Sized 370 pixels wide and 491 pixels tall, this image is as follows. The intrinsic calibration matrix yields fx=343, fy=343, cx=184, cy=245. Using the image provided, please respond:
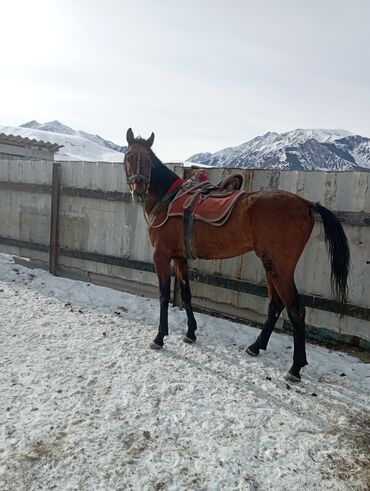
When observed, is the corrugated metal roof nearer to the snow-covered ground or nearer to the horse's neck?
the snow-covered ground

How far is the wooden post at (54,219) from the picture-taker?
22.3 ft

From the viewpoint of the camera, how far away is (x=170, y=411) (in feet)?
9.68

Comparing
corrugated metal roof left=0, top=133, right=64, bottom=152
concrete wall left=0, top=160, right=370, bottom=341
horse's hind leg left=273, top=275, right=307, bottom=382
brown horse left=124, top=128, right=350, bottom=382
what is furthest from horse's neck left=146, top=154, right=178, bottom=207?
corrugated metal roof left=0, top=133, right=64, bottom=152

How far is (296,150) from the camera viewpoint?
105188 millimetres

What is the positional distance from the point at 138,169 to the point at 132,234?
214cm

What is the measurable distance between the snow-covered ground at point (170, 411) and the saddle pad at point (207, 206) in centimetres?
165

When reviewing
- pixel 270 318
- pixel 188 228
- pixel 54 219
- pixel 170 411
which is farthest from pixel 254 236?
pixel 54 219

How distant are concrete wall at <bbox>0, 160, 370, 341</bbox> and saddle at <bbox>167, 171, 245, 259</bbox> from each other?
734 mm

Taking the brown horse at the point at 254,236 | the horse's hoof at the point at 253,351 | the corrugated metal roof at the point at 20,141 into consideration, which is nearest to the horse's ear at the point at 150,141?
the brown horse at the point at 254,236

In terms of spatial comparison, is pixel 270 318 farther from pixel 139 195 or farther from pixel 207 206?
pixel 139 195

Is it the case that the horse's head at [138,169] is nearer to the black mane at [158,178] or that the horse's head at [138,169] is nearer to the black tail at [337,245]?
the black mane at [158,178]

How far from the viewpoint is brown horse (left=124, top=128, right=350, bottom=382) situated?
360 cm

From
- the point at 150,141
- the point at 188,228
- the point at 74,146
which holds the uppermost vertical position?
the point at 74,146

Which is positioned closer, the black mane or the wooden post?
the black mane
